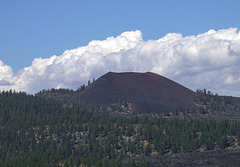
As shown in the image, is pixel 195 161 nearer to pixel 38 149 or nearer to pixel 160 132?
pixel 160 132

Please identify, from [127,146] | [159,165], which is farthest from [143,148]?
[159,165]

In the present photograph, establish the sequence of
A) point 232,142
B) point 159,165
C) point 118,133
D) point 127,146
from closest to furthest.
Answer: point 159,165 < point 232,142 < point 127,146 < point 118,133

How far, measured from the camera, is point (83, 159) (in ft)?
511

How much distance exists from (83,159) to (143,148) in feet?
105

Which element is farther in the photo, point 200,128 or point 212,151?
point 200,128

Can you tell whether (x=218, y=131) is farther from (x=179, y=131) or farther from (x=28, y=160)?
(x=28, y=160)

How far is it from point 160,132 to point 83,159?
4510cm

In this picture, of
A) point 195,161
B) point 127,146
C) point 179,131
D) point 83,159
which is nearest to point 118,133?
point 127,146

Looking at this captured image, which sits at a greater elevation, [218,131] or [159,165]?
[218,131]

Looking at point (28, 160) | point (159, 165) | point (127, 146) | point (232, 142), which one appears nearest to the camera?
point (159, 165)

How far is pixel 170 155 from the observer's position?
165m

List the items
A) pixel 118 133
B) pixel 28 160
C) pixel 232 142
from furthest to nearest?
pixel 118 133 → pixel 232 142 → pixel 28 160

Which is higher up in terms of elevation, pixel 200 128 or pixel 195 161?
pixel 200 128

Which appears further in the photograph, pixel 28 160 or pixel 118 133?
pixel 118 133
